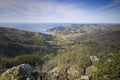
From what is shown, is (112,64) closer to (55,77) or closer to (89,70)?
(89,70)

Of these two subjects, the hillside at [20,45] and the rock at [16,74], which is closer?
the rock at [16,74]

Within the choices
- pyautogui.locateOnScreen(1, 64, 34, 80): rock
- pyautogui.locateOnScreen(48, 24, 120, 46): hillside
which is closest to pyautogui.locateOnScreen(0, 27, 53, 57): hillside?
pyautogui.locateOnScreen(48, 24, 120, 46): hillside

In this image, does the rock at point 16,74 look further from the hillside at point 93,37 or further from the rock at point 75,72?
the hillside at point 93,37

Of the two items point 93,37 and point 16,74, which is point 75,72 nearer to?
point 16,74

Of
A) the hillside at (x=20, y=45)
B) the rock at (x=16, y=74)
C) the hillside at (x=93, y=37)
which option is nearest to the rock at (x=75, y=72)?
the rock at (x=16, y=74)

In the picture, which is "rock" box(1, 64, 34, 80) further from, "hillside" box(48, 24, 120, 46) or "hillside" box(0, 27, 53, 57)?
"hillside" box(48, 24, 120, 46)

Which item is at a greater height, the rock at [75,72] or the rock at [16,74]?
the rock at [16,74]

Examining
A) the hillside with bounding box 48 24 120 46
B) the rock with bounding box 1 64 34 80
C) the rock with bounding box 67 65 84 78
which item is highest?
the rock with bounding box 1 64 34 80

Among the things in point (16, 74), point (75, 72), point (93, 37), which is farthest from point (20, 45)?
point (93, 37)

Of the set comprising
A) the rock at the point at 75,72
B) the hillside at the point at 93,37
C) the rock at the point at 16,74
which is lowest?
the hillside at the point at 93,37

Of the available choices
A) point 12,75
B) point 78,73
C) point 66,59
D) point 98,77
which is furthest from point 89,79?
point 66,59

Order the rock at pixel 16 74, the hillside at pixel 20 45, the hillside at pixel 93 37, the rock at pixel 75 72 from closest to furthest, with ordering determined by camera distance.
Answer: the rock at pixel 16 74 → the rock at pixel 75 72 → the hillside at pixel 20 45 → the hillside at pixel 93 37
